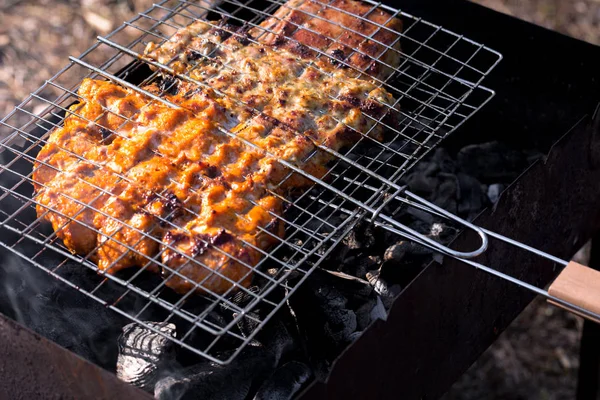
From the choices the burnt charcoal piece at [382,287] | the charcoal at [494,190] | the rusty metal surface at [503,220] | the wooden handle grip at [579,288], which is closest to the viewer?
the wooden handle grip at [579,288]

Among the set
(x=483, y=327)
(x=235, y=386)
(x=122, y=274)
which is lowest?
(x=483, y=327)

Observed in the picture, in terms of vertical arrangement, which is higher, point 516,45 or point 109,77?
point 109,77

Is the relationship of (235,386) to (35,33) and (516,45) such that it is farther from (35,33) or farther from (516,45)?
(35,33)

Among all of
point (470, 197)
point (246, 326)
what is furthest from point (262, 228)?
point (470, 197)

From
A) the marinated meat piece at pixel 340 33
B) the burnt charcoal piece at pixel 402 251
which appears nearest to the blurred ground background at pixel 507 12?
the burnt charcoal piece at pixel 402 251

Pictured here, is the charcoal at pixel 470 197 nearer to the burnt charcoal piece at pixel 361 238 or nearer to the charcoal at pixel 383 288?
the burnt charcoal piece at pixel 361 238

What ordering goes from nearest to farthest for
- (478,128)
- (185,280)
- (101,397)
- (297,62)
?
(101,397)
(185,280)
(297,62)
(478,128)

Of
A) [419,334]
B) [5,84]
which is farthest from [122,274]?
[5,84]
